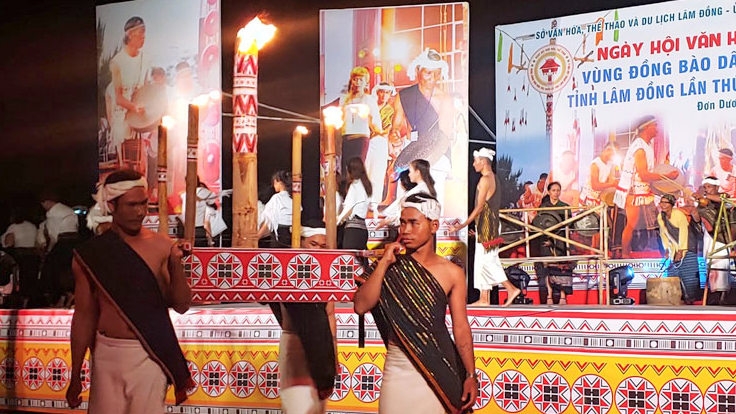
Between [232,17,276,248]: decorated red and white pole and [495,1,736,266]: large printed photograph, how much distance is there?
4857 mm

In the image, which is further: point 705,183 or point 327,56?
point 327,56

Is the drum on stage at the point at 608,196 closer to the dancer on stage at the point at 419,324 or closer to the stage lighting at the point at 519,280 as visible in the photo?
the stage lighting at the point at 519,280

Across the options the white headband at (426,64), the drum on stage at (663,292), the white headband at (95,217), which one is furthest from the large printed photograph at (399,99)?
the white headband at (95,217)

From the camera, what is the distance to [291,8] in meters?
8.95

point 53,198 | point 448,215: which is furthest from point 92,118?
point 448,215

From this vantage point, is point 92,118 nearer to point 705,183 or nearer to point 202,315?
point 202,315

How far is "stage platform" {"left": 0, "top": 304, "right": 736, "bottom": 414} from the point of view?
4879 mm

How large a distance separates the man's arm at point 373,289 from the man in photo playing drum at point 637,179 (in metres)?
4.75

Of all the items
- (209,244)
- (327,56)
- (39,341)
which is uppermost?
(327,56)

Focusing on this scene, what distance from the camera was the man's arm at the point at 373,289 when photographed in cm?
369

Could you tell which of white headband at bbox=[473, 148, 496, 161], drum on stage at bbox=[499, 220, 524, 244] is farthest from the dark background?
drum on stage at bbox=[499, 220, 524, 244]

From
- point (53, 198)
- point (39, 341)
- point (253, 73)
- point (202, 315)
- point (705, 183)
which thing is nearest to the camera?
point (253, 73)

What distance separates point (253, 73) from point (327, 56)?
16.9 ft

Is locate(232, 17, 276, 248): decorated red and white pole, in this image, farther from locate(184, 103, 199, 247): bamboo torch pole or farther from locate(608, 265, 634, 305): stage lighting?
locate(608, 265, 634, 305): stage lighting
